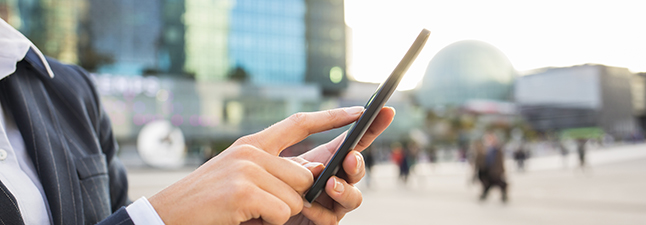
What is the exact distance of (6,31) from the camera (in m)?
1.25

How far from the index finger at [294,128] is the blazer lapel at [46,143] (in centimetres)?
63

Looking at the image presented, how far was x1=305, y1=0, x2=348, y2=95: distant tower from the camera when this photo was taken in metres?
52.5

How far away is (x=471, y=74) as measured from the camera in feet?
325

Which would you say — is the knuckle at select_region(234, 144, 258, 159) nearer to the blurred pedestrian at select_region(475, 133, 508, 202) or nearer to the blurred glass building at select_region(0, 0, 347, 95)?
the blurred pedestrian at select_region(475, 133, 508, 202)

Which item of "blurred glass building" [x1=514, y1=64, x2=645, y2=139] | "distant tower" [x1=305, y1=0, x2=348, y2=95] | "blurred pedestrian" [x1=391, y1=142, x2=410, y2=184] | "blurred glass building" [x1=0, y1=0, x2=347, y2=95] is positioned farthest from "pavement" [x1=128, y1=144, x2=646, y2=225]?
"blurred glass building" [x1=514, y1=64, x2=645, y2=139]

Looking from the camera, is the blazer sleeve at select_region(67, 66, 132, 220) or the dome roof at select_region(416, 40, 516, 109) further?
the dome roof at select_region(416, 40, 516, 109)

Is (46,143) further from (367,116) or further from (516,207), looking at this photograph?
(516,207)

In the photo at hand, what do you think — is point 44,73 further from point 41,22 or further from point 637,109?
point 637,109

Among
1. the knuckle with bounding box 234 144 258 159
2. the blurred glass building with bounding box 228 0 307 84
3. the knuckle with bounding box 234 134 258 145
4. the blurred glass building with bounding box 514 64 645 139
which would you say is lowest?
the blurred glass building with bounding box 514 64 645 139

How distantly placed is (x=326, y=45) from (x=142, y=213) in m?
53.9

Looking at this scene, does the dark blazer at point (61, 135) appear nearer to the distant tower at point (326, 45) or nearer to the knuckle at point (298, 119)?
the knuckle at point (298, 119)

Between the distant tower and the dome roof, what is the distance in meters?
49.7

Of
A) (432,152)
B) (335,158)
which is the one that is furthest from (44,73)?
(432,152)

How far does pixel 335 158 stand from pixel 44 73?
3.84 feet
